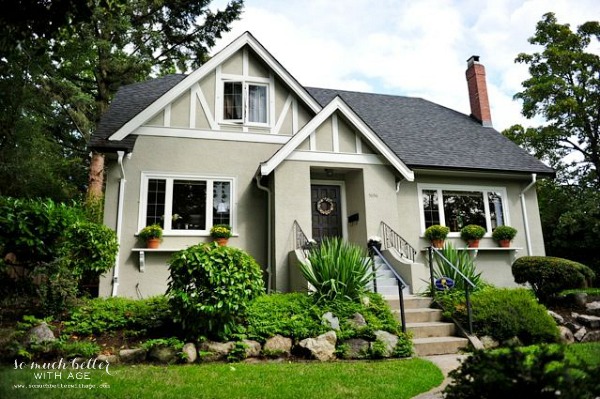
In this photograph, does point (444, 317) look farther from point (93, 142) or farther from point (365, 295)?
point (93, 142)

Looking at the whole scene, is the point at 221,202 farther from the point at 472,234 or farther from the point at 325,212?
the point at 472,234

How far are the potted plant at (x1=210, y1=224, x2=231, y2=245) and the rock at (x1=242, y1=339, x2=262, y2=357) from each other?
398 cm

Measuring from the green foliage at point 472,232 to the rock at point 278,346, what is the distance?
736cm

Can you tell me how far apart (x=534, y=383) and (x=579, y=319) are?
7.82 m

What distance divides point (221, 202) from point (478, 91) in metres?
11.3

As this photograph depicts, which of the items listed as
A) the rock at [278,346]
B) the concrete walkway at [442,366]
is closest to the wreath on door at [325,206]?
the rock at [278,346]

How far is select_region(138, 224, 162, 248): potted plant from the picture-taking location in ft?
31.6

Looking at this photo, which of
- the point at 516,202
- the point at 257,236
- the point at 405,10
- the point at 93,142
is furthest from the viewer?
the point at 516,202

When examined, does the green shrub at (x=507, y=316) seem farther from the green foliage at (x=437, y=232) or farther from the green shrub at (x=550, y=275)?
the green foliage at (x=437, y=232)

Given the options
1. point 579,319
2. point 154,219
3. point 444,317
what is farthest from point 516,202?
point 154,219

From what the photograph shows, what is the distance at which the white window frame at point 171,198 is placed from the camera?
10055mm

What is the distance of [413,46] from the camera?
35.2ft

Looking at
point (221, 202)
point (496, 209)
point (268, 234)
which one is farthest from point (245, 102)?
point (496, 209)

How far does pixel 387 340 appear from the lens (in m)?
6.73
